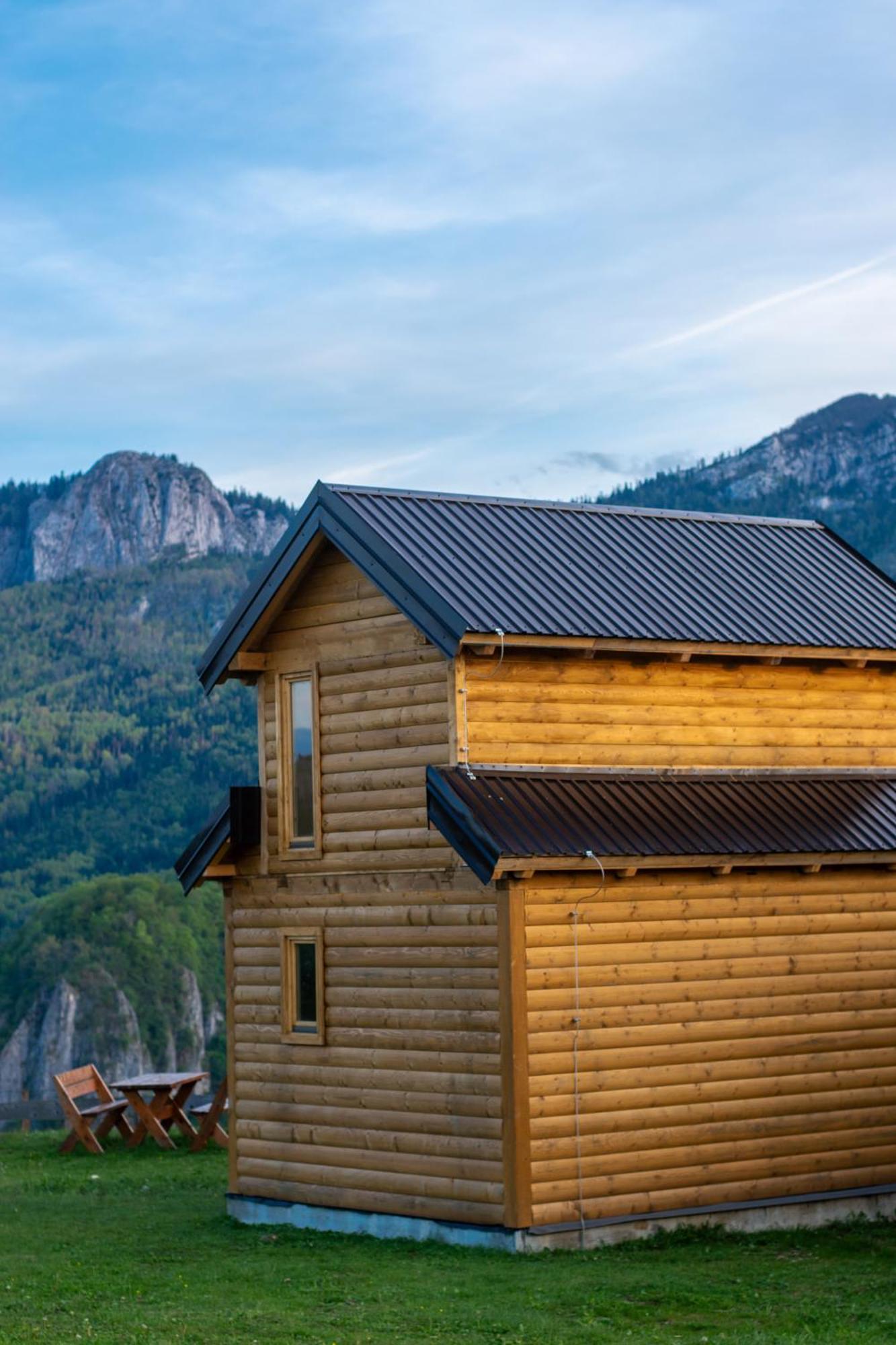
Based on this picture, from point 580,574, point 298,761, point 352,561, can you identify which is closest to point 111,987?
point 298,761

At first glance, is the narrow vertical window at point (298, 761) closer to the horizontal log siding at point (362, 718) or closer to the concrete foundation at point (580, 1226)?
the horizontal log siding at point (362, 718)

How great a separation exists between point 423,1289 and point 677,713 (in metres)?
6.95

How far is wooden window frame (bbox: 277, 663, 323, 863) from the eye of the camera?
2067cm

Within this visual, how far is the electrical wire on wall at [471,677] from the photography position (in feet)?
60.2

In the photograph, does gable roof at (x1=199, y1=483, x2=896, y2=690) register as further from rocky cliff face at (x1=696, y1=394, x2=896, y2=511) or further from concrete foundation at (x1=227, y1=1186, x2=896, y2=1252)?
rocky cliff face at (x1=696, y1=394, x2=896, y2=511)

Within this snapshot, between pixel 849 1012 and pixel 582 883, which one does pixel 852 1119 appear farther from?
pixel 582 883

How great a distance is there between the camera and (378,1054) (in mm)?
19422

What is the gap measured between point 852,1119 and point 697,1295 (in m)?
5.21

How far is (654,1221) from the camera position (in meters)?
18.1

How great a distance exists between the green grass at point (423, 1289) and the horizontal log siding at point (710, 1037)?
0.69 meters

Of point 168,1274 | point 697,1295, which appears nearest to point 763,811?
point 697,1295

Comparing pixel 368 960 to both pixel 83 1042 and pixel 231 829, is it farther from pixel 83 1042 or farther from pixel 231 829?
pixel 83 1042

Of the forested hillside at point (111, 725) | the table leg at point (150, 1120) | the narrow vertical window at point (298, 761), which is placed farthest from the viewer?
the forested hillside at point (111, 725)

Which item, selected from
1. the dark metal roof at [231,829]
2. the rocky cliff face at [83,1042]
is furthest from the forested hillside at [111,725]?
the dark metal roof at [231,829]
